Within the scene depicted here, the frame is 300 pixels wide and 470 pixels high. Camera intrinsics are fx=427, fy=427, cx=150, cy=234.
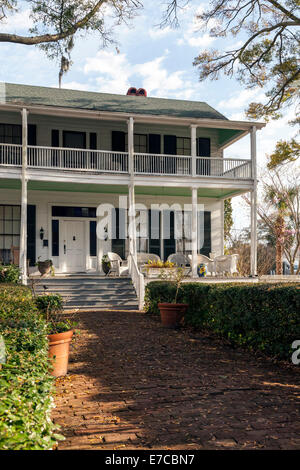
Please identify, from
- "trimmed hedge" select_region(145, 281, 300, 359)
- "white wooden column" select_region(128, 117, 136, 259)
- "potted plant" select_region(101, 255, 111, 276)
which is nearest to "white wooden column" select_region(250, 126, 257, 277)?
"white wooden column" select_region(128, 117, 136, 259)

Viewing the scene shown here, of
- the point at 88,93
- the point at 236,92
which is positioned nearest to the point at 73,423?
the point at 236,92

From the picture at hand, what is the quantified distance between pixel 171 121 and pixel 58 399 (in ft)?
39.3

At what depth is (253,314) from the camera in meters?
6.53

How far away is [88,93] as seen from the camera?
1795 cm

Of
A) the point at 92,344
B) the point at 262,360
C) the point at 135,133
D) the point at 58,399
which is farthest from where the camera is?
the point at 135,133

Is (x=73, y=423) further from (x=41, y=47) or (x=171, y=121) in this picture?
(x=171, y=121)

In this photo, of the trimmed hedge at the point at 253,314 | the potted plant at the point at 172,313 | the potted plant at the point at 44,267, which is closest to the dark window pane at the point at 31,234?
the potted plant at the point at 44,267

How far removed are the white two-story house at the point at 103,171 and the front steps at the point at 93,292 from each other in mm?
1281

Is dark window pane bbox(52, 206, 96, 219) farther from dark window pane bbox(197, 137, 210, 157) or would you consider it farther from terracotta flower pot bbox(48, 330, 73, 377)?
terracotta flower pot bbox(48, 330, 73, 377)

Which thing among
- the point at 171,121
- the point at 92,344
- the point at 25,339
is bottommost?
the point at 92,344

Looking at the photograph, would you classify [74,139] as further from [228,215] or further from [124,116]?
[228,215]

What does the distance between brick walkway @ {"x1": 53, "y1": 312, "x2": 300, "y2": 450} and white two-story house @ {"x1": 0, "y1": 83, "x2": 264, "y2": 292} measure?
25.4 feet

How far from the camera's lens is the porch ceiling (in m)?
14.7

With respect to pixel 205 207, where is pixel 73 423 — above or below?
below
